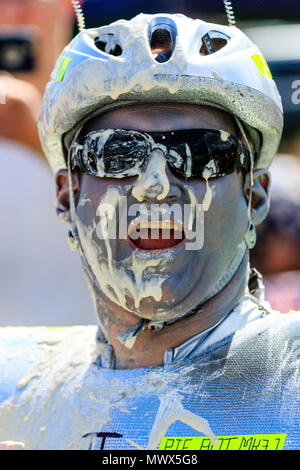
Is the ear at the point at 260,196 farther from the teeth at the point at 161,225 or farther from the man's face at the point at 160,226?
the teeth at the point at 161,225

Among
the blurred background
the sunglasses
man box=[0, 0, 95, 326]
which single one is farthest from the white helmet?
man box=[0, 0, 95, 326]

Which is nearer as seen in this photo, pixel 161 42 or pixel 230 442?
pixel 230 442

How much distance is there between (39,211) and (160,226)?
1984mm

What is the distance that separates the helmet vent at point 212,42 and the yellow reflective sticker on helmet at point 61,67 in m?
0.45

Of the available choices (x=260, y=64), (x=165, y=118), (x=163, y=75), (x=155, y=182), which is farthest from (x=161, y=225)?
(x=260, y=64)

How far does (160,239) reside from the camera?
98.6 inches

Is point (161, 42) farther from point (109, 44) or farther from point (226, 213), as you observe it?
point (226, 213)

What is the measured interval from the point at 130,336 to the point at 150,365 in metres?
0.11

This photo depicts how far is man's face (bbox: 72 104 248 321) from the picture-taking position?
8.09ft

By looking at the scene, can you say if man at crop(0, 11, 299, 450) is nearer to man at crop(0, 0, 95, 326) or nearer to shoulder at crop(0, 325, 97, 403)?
shoulder at crop(0, 325, 97, 403)

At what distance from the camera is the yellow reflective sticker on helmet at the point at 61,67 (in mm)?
2722

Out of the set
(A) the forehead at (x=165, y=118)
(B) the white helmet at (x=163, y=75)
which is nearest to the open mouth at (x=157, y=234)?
(A) the forehead at (x=165, y=118)

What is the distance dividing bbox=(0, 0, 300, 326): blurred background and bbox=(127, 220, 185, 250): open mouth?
1.32 meters
